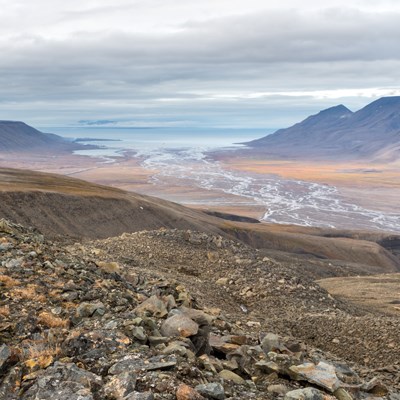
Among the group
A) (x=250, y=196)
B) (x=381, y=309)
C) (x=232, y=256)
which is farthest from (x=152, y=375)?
(x=250, y=196)

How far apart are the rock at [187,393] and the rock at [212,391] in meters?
0.13

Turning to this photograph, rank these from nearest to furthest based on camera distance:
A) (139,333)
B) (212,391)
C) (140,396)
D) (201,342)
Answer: (140,396) → (212,391) → (139,333) → (201,342)

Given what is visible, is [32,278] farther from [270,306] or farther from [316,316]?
[270,306]

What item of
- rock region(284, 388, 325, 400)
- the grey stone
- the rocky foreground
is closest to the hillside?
the rocky foreground

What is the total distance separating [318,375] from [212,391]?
213 cm

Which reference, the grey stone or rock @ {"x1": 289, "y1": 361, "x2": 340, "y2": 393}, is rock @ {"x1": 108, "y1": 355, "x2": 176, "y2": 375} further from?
rock @ {"x1": 289, "y1": 361, "x2": 340, "y2": 393}

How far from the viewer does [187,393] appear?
252 inches

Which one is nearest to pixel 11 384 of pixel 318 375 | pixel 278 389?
→ pixel 278 389

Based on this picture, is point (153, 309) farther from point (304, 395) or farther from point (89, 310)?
point (304, 395)

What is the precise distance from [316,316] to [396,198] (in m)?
175

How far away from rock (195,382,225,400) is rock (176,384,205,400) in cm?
13

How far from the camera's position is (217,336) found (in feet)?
30.9

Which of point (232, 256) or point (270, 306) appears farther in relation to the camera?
point (232, 256)

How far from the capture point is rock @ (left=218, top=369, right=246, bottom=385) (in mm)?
7496
